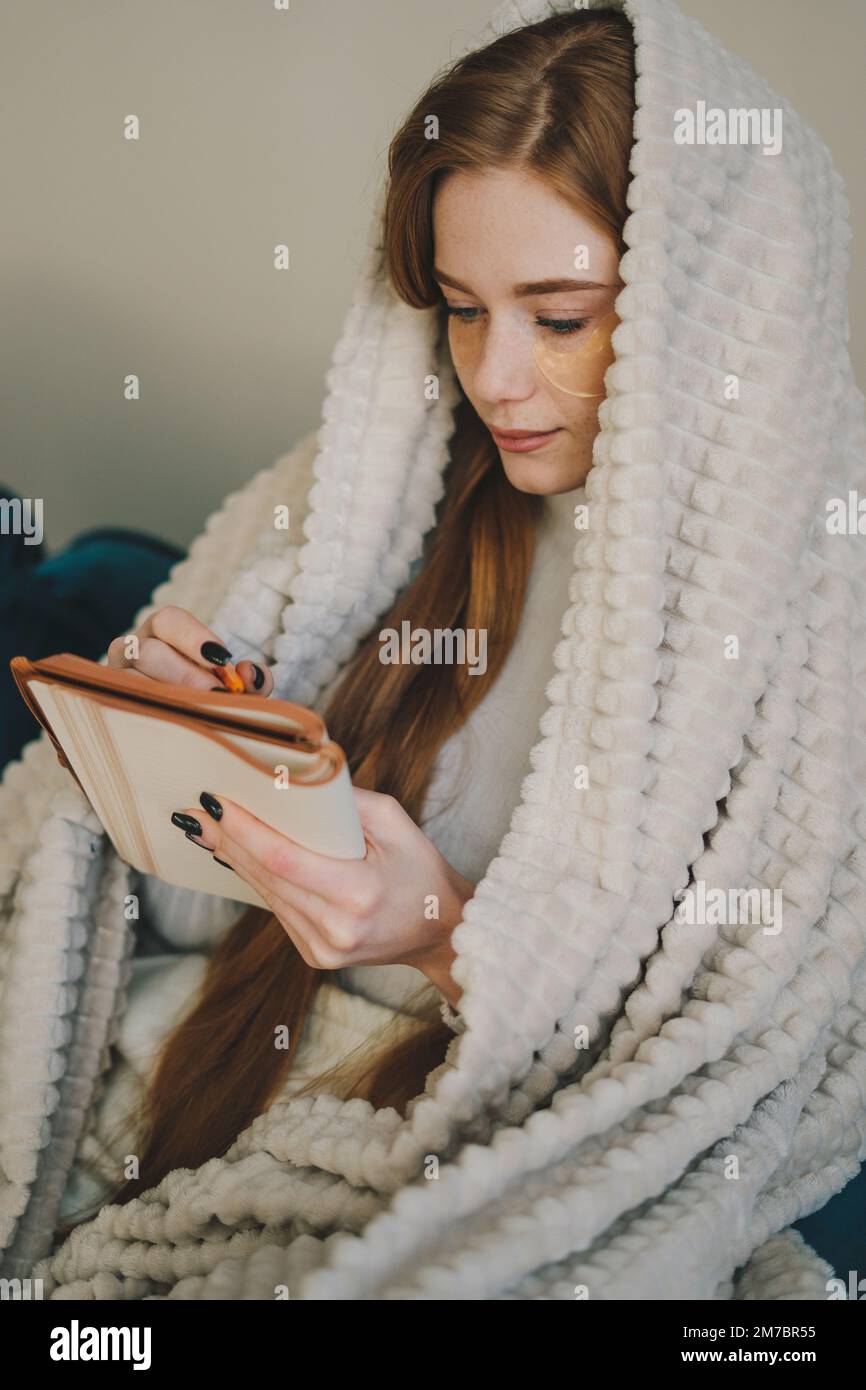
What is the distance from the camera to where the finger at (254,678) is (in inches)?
35.7

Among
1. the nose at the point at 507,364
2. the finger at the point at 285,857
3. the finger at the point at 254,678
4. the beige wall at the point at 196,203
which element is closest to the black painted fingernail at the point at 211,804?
the finger at the point at 285,857

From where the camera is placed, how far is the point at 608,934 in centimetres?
82

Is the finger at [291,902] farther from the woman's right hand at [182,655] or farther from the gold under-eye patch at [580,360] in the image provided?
the gold under-eye patch at [580,360]

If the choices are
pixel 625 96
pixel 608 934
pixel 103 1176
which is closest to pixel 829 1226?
pixel 608 934

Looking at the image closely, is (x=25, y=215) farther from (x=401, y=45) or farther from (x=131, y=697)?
(x=131, y=697)

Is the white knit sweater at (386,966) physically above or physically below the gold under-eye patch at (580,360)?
below

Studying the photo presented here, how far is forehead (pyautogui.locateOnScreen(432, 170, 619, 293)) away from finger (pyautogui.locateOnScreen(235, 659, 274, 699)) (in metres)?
0.34

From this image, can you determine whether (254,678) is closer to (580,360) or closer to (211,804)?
(211,804)

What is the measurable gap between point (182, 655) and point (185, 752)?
22 centimetres

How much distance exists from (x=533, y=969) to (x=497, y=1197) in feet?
0.48

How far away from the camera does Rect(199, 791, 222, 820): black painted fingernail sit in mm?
759

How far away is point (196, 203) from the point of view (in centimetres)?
146

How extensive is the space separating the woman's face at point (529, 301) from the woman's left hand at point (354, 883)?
328 millimetres

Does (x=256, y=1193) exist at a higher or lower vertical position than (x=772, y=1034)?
lower
